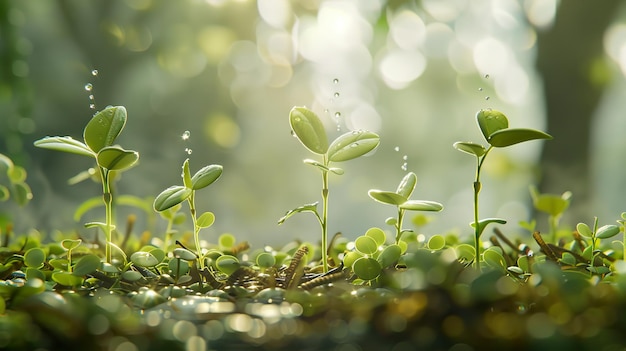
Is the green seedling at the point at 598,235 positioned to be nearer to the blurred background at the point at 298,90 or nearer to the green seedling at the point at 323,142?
the green seedling at the point at 323,142

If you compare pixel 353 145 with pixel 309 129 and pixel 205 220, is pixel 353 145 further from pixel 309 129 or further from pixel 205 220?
pixel 205 220

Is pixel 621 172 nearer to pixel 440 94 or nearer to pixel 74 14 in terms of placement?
pixel 440 94

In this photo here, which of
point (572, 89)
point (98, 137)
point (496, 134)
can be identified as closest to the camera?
point (496, 134)

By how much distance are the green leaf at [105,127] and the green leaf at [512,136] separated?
18.4 inches

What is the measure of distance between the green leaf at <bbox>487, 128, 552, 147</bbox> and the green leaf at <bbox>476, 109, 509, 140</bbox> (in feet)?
0.12

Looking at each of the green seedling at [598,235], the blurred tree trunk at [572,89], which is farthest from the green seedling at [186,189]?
the blurred tree trunk at [572,89]

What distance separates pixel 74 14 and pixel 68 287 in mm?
6317

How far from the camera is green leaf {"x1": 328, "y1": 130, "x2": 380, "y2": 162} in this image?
0.74 metres

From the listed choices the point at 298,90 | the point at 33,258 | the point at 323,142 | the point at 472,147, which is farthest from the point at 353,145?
the point at 298,90

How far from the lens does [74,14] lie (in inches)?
245

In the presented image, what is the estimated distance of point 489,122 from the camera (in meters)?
0.70

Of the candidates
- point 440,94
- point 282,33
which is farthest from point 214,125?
point 440,94

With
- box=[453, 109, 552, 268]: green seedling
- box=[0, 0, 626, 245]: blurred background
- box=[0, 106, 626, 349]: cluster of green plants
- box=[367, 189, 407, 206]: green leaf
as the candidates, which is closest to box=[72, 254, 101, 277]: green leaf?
box=[0, 106, 626, 349]: cluster of green plants

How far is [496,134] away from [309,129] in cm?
25
